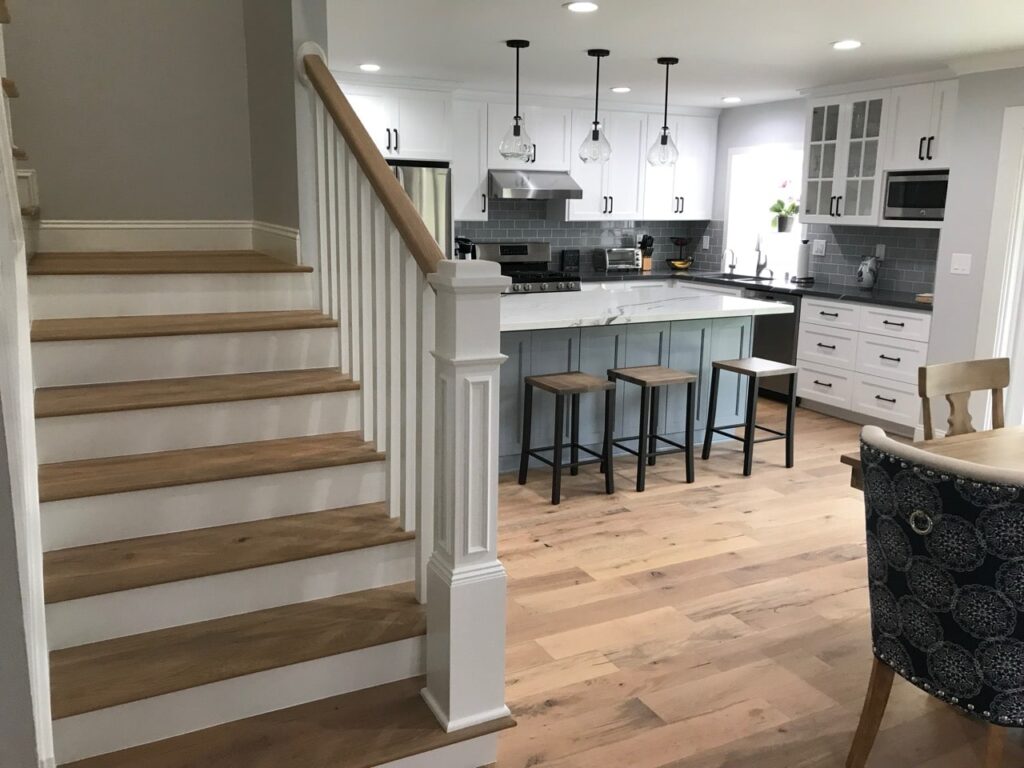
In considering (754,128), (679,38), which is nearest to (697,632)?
(679,38)

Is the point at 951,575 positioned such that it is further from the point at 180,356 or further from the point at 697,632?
the point at 180,356

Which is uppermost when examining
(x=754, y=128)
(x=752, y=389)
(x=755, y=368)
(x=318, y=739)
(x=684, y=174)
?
(x=754, y=128)

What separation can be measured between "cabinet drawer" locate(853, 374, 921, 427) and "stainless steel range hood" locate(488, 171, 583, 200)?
9.13 ft

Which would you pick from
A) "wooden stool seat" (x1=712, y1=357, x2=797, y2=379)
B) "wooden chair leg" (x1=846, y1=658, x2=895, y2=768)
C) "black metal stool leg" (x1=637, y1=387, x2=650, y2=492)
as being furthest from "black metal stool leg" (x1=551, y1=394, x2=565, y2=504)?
"wooden chair leg" (x1=846, y1=658, x2=895, y2=768)

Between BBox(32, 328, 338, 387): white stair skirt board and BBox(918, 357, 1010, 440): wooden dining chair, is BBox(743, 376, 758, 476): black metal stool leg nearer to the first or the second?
BBox(918, 357, 1010, 440): wooden dining chair

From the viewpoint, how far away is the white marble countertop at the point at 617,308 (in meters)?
4.36

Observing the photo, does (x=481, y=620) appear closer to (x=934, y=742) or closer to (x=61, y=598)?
(x=61, y=598)

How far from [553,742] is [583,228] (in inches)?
234

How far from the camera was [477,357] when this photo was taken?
1.93 m

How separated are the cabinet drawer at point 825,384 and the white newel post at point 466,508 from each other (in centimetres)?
464

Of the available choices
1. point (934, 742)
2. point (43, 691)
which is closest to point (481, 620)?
point (43, 691)

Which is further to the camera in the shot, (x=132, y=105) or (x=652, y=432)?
(x=652, y=432)

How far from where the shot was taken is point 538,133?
704cm

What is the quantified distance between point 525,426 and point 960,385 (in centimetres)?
223
